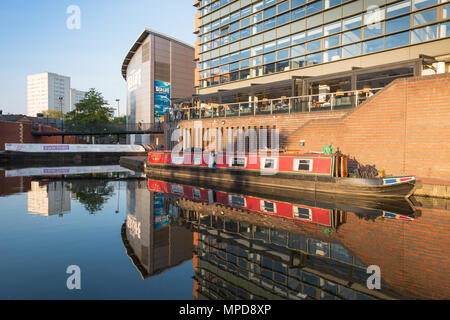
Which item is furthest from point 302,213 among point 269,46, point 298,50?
point 269,46

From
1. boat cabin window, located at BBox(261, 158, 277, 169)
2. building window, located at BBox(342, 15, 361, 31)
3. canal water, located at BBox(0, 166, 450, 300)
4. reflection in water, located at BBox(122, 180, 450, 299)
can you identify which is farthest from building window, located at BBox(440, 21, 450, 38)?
reflection in water, located at BBox(122, 180, 450, 299)

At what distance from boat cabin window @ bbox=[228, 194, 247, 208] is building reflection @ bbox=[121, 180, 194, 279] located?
87.8 inches

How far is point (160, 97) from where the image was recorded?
52625 mm

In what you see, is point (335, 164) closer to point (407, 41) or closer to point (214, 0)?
point (407, 41)

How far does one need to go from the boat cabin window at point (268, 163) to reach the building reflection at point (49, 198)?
29.5 ft

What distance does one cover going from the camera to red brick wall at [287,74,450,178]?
40.0 ft

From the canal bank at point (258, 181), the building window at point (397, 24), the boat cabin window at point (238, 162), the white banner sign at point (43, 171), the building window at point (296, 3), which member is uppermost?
the building window at point (296, 3)

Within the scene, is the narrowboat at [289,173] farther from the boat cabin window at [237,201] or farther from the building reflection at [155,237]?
the building reflection at [155,237]

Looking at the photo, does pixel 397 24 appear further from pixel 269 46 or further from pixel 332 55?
pixel 269 46

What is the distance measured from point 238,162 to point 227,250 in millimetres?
10742

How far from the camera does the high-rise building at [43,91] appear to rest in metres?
187

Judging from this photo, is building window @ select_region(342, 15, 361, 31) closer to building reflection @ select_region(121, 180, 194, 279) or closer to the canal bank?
the canal bank

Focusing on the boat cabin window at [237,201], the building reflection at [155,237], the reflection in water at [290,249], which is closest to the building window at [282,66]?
the boat cabin window at [237,201]

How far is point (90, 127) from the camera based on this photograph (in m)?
40.4
